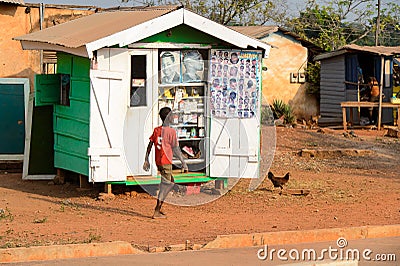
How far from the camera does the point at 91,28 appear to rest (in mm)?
12109

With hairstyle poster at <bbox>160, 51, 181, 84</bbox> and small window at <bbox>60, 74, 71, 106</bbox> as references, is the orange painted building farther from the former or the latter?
hairstyle poster at <bbox>160, 51, 181, 84</bbox>

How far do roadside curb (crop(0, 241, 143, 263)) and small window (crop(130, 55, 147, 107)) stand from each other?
3985mm

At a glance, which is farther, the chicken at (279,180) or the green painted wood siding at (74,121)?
the chicken at (279,180)

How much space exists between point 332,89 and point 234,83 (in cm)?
1430

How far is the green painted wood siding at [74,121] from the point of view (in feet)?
37.6

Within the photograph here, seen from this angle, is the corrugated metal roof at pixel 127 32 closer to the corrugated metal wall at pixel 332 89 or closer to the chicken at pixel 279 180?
the chicken at pixel 279 180

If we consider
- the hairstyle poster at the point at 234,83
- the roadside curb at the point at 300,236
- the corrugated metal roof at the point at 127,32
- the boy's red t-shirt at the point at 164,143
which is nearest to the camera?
the roadside curb at the point at 300,236

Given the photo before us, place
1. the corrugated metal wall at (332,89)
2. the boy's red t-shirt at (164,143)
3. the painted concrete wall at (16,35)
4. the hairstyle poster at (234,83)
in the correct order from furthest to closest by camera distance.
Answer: the corrugated metal wall at (332,89)
the painted concrete wall at (16,35)
the hairstyle poster at (234,83)
the boy's red t-shirt at (164,143)

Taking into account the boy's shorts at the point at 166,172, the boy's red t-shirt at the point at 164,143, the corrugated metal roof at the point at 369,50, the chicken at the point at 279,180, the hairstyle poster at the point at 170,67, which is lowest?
the chicken at the point at 279,180

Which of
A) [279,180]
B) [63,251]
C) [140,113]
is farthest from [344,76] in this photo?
[63,251]

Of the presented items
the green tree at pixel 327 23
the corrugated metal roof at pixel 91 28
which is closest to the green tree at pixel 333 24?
the green tree at pixel 327 23

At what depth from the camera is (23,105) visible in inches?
574

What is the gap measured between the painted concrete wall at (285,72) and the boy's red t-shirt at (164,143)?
15.8m

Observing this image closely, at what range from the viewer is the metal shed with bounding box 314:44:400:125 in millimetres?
24703
